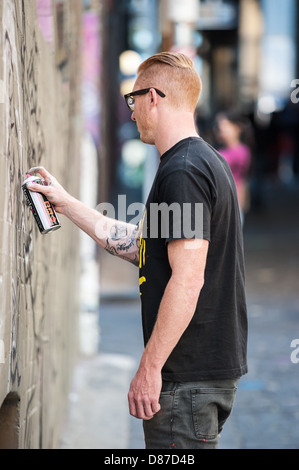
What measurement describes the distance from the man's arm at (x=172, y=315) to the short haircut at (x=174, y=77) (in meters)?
0.55

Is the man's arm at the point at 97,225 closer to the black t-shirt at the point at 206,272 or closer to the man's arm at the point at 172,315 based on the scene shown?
the black t-shirt at the point at 206,272

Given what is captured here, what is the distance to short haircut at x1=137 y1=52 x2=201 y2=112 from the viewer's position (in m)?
2.96

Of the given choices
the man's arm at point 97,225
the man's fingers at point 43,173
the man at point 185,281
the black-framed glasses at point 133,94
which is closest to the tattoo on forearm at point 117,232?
the man's arm at point 97,225

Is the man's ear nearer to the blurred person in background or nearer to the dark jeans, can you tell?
the dark jeans

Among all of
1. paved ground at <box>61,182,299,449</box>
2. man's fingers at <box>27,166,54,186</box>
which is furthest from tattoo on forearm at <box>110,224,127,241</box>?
paved ground at <box>61,182,299,449</box>

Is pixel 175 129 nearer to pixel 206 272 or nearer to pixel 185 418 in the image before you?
pixel 206 272

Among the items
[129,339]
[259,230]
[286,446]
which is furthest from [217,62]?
[286,446]

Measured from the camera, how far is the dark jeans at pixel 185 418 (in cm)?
288

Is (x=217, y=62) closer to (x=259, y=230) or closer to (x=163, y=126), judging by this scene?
(x=259, y=230)

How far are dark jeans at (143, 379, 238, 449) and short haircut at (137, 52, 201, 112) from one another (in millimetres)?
977

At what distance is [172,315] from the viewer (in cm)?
278

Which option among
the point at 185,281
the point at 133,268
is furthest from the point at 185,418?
the point at 133,268

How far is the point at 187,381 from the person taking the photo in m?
2.90

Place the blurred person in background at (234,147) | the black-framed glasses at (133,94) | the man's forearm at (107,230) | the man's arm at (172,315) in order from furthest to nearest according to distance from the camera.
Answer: the blurred person in background at (234,147) < the man's forearm at (107,230) < the black-framed glasses at (133,94) < the man's arm at (172,315)
